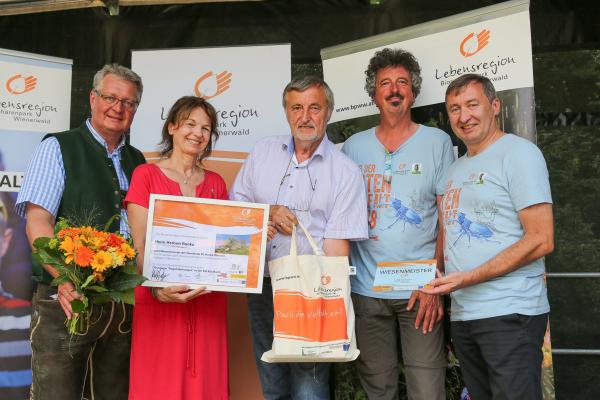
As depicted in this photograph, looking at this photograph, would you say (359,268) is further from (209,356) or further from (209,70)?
(209,70)

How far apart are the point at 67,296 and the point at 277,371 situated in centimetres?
101

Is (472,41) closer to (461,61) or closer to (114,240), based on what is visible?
(461,61)

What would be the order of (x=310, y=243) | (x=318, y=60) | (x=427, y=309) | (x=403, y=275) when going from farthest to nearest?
(x=318, y=60) → (x=427, y=309) → (x=403, y=275) → (x=310, y=243)

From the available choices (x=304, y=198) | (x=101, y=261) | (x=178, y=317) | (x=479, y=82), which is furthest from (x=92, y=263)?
(x=479, y=82)

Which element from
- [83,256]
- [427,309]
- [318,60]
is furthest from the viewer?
[318,60]

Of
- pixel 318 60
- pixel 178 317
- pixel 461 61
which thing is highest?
pixel 318 60

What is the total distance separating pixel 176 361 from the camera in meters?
2.60

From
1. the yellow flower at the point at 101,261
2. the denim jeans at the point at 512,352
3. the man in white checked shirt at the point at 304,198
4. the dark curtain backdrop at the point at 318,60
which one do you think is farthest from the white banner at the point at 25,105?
the denim jeans at the point at 512,352

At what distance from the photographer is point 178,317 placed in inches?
104

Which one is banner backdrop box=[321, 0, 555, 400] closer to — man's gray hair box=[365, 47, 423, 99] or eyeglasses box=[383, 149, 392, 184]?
man's gray hair box=[365, 47, 423, 99]

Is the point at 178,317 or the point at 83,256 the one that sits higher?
the point at 83,256

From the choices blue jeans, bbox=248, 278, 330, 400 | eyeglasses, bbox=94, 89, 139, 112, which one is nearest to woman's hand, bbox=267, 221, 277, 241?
blue jeans, bbox=248, 278, 330, 400

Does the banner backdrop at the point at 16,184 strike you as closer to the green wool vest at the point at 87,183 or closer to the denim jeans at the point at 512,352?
the green wool vest at the point at 87,183

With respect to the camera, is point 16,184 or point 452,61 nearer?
point 452,61
